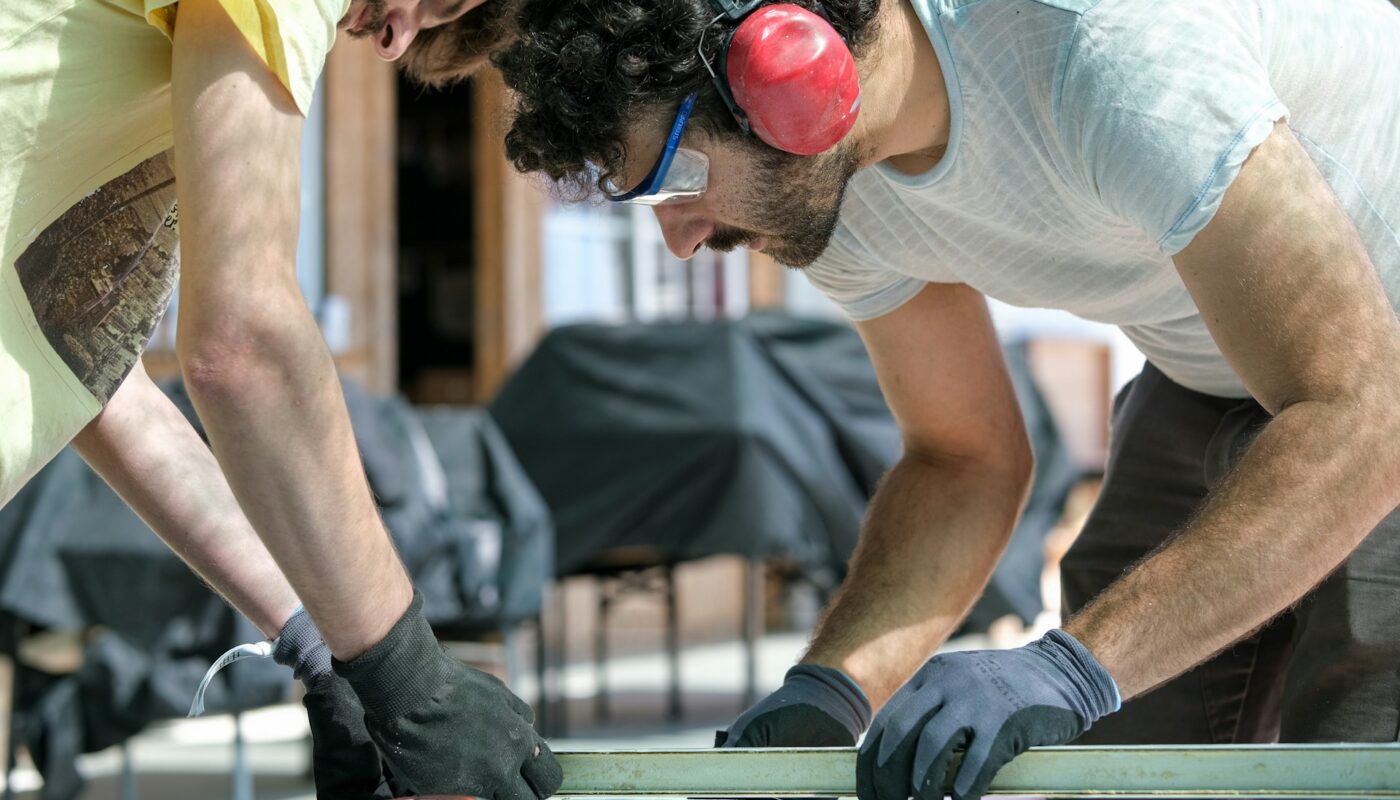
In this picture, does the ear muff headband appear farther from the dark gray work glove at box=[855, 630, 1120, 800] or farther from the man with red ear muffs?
the dark gray work glove at box=[855, 630, 1120, 800]

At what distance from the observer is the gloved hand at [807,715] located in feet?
5.74

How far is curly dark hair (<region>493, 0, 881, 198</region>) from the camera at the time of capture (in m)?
1.66

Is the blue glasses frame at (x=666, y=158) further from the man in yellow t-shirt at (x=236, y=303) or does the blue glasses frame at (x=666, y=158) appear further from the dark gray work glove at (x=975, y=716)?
the dark gray work glove at (x=975, y=716)

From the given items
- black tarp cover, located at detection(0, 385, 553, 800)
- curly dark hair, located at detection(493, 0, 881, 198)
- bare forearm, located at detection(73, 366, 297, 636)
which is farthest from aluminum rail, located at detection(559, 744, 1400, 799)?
black tarp cover, located at detection(0, 385, 553, 800)

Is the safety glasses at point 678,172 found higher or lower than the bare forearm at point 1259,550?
higher

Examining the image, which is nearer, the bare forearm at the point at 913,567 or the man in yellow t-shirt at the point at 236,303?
the man in yellow t-shirt at the point at 236,303

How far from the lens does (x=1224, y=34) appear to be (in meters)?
1.53

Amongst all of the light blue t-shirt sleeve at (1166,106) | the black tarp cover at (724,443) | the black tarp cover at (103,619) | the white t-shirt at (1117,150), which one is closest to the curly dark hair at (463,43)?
the white t-shirt at (1117,150)

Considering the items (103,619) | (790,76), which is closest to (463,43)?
(790,76)

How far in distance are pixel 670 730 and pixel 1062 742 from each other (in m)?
4.55

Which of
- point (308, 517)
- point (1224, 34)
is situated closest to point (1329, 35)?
point (1224, 34)

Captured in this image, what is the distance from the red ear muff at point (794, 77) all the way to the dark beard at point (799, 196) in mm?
62

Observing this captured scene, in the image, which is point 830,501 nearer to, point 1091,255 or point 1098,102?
point 1091,255

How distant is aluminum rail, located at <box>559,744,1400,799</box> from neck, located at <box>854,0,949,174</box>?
0.68 m
